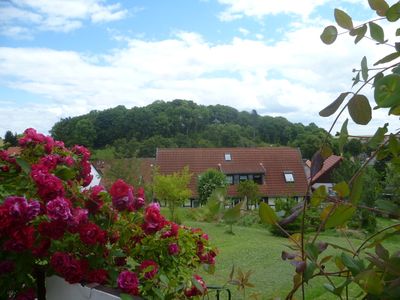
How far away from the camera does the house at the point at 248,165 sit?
2144 centimetres

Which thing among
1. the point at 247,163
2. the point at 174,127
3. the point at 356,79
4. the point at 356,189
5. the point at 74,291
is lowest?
the point at 247,163

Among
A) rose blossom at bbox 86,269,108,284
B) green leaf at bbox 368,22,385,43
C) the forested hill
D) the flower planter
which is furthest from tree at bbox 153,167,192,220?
green leaf at bbox 368,22,385,43

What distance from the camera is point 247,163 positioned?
73.7ft

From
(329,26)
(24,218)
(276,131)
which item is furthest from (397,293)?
(276,131)

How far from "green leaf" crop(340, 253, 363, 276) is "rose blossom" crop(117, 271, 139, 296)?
0.63 meters

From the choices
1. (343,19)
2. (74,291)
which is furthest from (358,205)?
(74,291)

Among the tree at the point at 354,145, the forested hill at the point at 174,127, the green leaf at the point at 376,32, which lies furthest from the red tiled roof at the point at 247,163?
the green leaf at the point at 376,32

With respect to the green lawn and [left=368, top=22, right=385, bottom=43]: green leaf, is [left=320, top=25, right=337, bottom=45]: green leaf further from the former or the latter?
the green lawn

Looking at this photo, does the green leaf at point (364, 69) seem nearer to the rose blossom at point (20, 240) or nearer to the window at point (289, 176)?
the rose blossom at point (20, 240)

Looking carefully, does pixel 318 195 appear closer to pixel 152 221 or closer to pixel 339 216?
pixel 339 216

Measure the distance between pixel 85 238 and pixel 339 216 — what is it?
0.73 meters

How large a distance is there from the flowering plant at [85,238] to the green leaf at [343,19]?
539 mm

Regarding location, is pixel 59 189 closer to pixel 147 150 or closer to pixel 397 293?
pixel 397 293

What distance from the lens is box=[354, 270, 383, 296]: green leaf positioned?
0.38 meters
